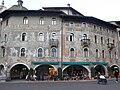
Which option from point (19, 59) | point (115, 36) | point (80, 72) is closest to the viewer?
point (19, 59)

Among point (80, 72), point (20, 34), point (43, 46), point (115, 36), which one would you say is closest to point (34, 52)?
point (43, 46)

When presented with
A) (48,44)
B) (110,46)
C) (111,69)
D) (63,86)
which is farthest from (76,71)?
(63,86)

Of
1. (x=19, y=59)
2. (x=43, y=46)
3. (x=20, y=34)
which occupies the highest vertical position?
(x=20, y=34)

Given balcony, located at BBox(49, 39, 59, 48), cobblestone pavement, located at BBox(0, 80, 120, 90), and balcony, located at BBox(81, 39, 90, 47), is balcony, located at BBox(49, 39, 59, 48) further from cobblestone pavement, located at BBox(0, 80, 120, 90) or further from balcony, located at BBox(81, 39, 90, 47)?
cobblestone pavement, located at BBox(0, 80, 120, 90)

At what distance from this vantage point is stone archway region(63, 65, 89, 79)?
31273 mm

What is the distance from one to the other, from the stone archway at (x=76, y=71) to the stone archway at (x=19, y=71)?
6167mm

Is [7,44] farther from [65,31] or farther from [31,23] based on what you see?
[65,31]

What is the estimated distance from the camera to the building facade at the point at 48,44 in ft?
97.8

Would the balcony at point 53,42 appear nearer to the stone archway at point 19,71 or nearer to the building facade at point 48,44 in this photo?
the building facade at point 48,44

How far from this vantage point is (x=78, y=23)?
31.9 metres

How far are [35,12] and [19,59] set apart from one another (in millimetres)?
7477

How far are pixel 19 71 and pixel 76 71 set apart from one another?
904cm

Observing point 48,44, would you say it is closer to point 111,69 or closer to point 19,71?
point 19,71

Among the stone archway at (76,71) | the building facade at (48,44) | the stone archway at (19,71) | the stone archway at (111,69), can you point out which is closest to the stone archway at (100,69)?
the stone archway at (111,69)
